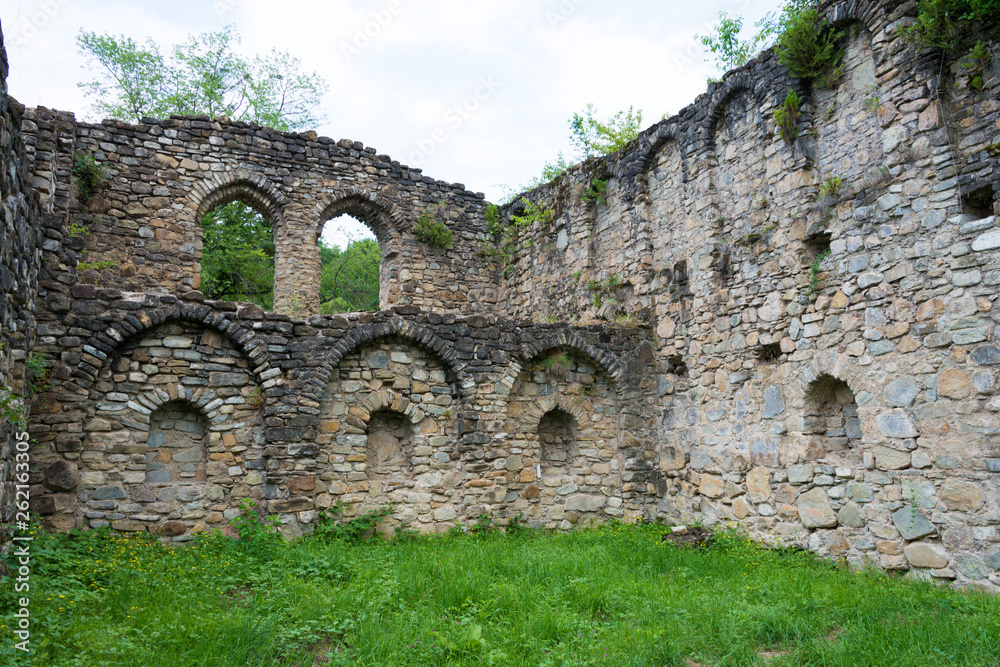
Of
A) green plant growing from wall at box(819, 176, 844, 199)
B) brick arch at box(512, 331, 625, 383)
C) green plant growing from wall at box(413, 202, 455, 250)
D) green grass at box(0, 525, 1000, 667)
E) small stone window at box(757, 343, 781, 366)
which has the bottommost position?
green grass at box(0, 525, 1000, 667)

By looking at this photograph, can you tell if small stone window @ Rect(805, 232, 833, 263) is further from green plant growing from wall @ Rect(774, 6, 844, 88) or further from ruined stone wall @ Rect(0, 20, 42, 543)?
ruined stone wall @ Rect(0, 20, 42, 543)

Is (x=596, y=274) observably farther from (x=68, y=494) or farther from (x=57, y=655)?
(x=57, y=655)

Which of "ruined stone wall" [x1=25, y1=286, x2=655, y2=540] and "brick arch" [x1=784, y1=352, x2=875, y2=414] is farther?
"ruined stone wall" [x1=25, y1=286, x2=655, y2=540]

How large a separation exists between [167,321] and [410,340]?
10.7 feet

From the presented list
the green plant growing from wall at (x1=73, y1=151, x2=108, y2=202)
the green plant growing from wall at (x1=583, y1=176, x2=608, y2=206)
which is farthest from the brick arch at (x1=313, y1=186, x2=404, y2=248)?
the green plant growing from wall at (x1=583, y1=176, x2=608, y2=206)

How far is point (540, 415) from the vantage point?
33.2ft

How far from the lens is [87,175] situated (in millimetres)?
10742

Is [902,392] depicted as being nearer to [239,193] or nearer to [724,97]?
[724,97]

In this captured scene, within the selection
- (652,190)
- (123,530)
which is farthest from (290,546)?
(652,190)

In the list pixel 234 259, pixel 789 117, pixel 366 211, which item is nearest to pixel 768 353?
pixel 789 117

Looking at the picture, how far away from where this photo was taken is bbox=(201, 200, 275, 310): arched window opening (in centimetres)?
1754

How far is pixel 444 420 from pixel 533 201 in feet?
20.1

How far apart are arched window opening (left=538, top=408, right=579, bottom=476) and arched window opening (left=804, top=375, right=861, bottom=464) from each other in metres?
3.70

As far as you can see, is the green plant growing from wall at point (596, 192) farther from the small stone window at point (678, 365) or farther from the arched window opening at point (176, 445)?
the arched window opening at point (176, 445)
